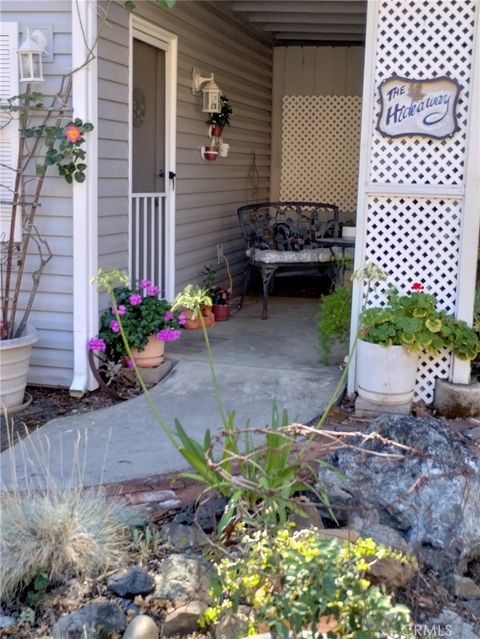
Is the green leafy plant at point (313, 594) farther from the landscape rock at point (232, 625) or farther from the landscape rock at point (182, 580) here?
the landscape rock at point (182, 580)

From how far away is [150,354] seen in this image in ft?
17.0

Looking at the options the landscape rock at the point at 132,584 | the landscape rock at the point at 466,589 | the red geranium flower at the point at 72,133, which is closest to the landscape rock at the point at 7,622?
the landscape rock at the point at 132,584

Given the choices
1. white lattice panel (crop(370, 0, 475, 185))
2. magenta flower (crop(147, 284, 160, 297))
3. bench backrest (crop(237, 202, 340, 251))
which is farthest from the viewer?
bench backrest (crop(237, 202, 340, 251))

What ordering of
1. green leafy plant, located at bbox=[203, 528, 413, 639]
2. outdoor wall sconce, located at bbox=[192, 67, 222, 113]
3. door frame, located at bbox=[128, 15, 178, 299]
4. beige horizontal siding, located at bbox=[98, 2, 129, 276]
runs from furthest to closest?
outdoor wall sconce, located at bbox=[192, 67, 222, 113] → door frame, located at bbox=[128, 15, 178, 299] → beige horizontal siding, located at bbox=[98, 2, 129, 276] → green leafy plant, located at bbox=[203, 528, 413, 639]

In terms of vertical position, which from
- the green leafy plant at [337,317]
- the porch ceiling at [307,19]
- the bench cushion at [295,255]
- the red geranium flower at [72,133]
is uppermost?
the porch ceiling at [307,19]

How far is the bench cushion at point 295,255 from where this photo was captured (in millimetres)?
7051

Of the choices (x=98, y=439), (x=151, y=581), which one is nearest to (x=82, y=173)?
(x=98, y=439)

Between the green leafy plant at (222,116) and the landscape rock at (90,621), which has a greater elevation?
the green leafy plant at (222,116)

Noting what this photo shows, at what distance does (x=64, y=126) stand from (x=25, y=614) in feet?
9.94

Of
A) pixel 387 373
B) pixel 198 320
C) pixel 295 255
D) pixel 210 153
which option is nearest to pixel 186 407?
pixel 387 373

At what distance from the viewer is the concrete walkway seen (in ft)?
12.4

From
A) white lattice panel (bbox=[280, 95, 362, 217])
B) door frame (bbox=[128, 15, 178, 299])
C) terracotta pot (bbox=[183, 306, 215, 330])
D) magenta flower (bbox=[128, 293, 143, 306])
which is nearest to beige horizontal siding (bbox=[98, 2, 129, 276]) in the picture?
magenta flower (bbox=[128, 293, 143, 306])

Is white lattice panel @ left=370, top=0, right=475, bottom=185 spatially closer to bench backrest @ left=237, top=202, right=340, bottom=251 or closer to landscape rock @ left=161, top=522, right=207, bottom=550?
landscape rock @ left=161, top=522, right=207, bottom=550

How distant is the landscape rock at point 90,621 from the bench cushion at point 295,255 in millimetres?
4761
